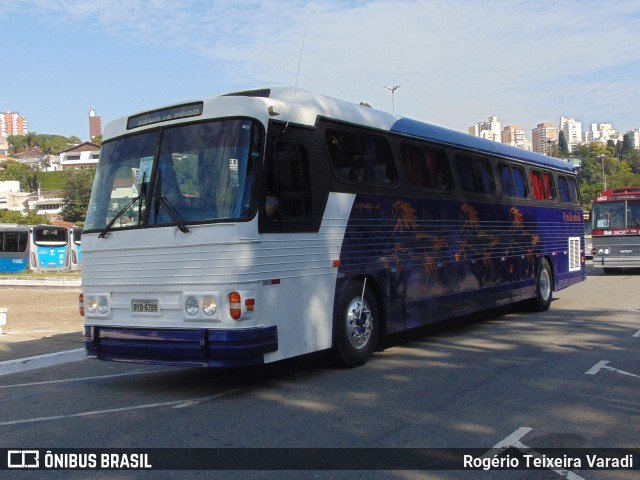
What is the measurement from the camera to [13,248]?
1641 inches

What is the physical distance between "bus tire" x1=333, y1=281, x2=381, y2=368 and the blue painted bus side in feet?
0.65

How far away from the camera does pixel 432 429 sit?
5.73 meters

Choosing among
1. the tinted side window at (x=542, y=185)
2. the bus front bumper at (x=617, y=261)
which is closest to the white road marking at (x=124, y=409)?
the tinted side window at (x=542, y=185)

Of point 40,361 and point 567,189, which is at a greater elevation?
point 567,189

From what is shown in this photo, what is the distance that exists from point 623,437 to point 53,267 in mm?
41656

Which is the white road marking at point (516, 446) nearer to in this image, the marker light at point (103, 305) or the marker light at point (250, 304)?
the marker light at point (250, 304)

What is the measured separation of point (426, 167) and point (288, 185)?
343 cm

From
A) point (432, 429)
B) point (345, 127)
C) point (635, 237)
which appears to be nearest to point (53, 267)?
point (635, 237)

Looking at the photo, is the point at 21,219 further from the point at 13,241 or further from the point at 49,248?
the point at 49,248

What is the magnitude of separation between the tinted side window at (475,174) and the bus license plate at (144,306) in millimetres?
5853

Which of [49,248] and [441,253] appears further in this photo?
[49,248]

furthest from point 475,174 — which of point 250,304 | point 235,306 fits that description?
point 235,306

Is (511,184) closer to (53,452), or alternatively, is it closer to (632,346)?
(632,346)

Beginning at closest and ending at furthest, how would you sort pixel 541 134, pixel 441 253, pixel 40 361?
pixel 40 361 → pixel 441 253 → pixel 541 134
